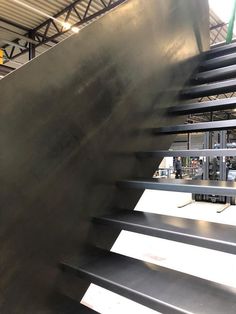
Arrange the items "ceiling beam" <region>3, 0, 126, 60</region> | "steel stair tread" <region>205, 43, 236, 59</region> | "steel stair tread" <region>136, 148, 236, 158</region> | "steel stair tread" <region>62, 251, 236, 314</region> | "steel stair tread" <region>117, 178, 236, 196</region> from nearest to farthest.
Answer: "steel stair tread" <region>62, 251, 236, 314</region> < "steel stair tread" <region>117, 178, 236, 196</region> < "steel stair tread" <region>136, 148, 236, 158</region> < "steel stair tread" <region>205, 43, 236, 59</region> < "ceiling beam" <region>3, 0, 126, 60</region>

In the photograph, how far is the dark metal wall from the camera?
3.17 ft

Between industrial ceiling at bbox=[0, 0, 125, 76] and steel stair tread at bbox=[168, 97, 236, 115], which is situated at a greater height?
industrial ceiling at bbox=[0, 0, 125, 76]

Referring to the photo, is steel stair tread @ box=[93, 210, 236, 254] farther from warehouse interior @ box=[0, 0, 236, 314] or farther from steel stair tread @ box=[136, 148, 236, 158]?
steel stair tread @ box=[136, 148, 236, 158]

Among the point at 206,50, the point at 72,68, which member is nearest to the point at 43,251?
the point at 72,68

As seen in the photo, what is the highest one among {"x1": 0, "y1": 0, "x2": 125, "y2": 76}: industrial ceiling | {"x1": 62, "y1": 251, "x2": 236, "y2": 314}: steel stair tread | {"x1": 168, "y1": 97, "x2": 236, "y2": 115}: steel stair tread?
{"x1": 0, "y1": 0, "x2": 125, "y2": 76}: industrial ceiling

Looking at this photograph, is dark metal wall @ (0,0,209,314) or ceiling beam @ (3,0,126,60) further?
ceiling beam @ (3,0,126,60)

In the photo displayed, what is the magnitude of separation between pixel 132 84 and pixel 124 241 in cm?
284

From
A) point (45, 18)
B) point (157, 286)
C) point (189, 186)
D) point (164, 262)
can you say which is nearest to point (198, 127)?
point (189, 186)

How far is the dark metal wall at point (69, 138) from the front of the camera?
3.17 ft

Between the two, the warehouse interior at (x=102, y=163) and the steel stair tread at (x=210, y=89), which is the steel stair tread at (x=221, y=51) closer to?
the warehouse interior at (x=102, y=163)

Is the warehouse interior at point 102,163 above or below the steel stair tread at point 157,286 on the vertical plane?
above

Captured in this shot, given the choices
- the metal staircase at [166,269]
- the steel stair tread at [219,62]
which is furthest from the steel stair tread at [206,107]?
the steel stair tread at [219,62]

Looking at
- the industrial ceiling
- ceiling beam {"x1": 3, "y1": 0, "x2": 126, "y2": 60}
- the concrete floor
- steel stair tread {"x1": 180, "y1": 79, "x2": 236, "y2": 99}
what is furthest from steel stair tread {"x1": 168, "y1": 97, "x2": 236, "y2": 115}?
ceiling beam {"x1": 3, "y1": 0, "x2": 126, "y2": 60}

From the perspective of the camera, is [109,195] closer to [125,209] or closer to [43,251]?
[125,209]
